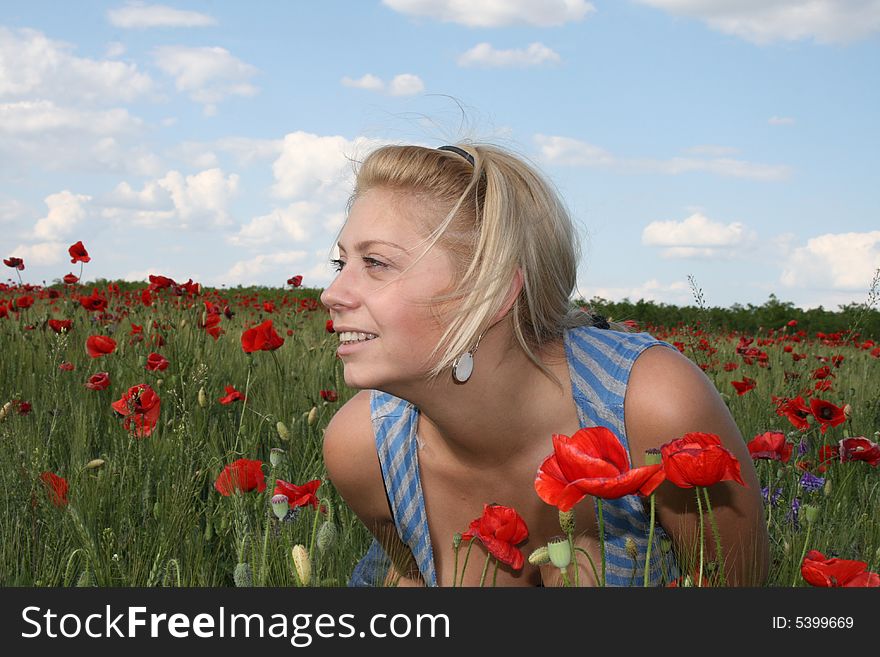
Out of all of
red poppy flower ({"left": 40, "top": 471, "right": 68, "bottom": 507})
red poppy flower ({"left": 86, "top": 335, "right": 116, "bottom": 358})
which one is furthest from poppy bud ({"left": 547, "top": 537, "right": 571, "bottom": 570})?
red poppy flower ({"left": 86, "top": 335, "right": 116, "bottom": 358})

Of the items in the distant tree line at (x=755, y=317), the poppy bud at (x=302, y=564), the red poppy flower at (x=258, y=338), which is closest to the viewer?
the poppy bud at (x=302, y=564)

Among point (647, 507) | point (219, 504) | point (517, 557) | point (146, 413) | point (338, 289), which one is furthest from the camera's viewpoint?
point (146, 413)

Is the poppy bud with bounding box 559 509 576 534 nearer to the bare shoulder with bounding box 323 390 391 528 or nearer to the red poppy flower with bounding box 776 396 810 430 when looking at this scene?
the bare shoulder with bounding box 323 390 391 528

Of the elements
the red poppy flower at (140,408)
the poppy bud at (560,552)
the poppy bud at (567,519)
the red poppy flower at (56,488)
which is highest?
the red poppy flower at (140,408)

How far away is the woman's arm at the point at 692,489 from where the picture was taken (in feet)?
6.25

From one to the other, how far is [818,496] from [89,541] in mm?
2356

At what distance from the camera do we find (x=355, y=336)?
194 cm

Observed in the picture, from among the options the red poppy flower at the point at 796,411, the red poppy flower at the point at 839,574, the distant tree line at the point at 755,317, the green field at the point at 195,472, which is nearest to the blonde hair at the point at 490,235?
the green field at the point at 195,472

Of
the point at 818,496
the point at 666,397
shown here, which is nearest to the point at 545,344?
the point at 666,397

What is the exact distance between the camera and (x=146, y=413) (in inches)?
112

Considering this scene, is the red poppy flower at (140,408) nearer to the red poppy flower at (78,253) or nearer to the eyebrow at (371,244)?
the eyebrow at (371,244)

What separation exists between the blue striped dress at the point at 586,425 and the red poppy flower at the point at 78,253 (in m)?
3.35

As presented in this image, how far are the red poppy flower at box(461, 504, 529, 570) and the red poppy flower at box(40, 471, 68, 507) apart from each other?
4.29 ft

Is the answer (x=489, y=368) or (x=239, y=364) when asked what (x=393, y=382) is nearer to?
(x=489, y=368)
